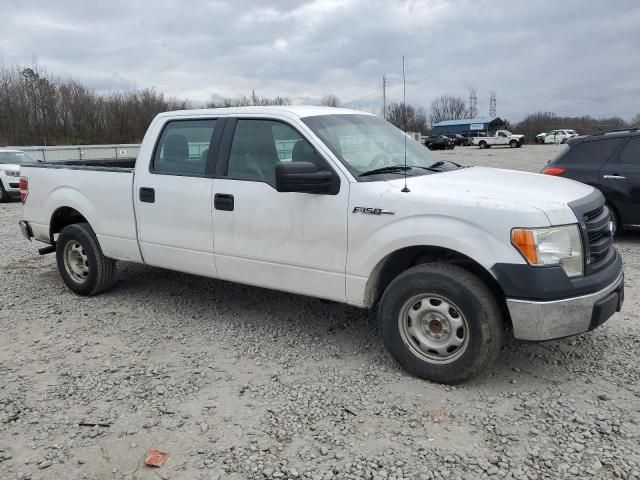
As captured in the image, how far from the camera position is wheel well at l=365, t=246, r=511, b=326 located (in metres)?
3.72

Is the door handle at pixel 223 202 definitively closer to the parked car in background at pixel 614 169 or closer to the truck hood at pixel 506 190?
the truck hood at pixel 506 190

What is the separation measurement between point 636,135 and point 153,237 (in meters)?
6.77

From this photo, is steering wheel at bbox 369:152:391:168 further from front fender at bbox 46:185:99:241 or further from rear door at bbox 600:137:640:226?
rear door at bbox 600:137:640:226

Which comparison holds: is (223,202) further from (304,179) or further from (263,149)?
(304,179)

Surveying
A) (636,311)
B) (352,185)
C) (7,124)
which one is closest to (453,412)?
(352,185)

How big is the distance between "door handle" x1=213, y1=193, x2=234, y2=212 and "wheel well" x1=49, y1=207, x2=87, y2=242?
7.20ft

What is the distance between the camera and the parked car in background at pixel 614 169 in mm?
7656

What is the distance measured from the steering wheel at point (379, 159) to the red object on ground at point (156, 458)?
→ 2.44m

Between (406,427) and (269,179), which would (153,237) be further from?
(406,427)

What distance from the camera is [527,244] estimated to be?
11.0ft

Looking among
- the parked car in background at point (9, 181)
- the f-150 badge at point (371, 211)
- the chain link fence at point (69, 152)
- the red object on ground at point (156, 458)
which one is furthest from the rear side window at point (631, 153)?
the chain link fence at point (69, 152)

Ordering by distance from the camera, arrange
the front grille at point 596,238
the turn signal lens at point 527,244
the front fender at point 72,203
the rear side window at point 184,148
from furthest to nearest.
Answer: the front fender at point 72,203
the rear side window at point 184,148
the front grille at point 596,238
the turn signal lens at point 527,244

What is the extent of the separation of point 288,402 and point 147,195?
8.24 ft

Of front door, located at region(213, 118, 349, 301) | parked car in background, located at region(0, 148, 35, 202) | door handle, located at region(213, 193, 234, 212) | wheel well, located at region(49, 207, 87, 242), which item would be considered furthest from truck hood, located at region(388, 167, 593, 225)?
parked car in background, located at region(0, 148, 35, 202)
